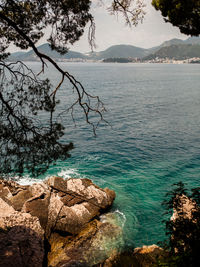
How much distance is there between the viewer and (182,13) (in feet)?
30.2

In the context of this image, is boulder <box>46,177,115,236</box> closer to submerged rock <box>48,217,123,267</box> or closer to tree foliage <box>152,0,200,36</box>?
submerged rock <box>48,217,123,267</box>

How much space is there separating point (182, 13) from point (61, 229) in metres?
13.6

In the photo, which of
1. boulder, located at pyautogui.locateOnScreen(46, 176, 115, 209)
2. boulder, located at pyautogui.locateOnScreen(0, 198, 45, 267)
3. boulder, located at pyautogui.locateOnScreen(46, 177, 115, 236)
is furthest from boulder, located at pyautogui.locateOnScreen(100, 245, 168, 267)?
boulder, located at pyautogui.locateOnScreen(46, 176, 115, 209)

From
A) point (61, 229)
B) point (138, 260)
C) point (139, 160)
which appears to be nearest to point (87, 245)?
point (61, 229)

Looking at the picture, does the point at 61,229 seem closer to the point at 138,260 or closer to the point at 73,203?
the point at 73,203

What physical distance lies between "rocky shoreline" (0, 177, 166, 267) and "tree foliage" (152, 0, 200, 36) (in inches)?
401

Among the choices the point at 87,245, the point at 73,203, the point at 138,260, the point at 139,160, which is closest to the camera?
the point at 138,260

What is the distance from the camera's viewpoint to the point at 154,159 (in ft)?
80.4

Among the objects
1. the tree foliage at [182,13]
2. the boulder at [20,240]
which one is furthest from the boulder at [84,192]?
the tree foliage at [182,13]

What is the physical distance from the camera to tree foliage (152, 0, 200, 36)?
8.90 meters

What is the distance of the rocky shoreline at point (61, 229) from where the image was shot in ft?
32.7

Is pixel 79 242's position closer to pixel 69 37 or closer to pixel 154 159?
pixel 69 37

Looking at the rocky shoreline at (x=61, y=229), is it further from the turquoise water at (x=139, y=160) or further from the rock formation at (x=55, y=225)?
the turquoise water at (x=139, y=160)

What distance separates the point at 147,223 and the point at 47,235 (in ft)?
24.4
